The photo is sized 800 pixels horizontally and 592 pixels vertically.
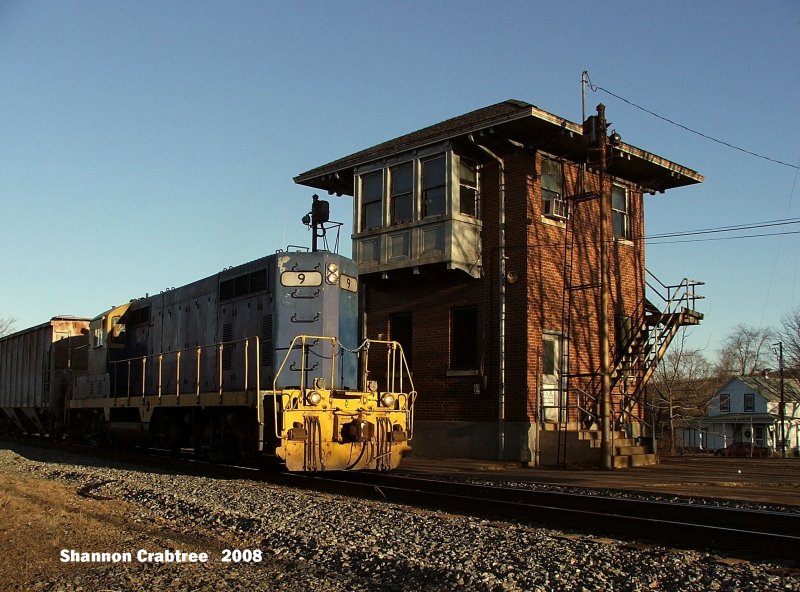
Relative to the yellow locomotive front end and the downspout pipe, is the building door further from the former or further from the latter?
the yellow locomotive front end

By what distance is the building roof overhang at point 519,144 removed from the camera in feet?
60.1

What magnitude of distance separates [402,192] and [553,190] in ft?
13.1

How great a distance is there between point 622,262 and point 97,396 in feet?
47.7

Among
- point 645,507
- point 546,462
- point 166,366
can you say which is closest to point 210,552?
point 645,507

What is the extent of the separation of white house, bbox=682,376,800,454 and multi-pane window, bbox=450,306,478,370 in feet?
140

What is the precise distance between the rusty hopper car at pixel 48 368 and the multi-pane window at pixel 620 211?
1614cm

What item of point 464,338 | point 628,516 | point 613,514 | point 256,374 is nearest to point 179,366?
point 256,374

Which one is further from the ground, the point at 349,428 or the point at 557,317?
the point at 557,317

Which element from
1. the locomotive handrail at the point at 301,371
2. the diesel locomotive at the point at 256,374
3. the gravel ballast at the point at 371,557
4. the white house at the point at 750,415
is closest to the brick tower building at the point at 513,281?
the diesel locomotive at the point at 256,374

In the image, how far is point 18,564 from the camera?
6.80 meters

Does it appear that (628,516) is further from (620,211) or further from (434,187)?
(620,211)

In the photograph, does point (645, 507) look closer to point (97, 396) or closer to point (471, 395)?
point (471, 395)

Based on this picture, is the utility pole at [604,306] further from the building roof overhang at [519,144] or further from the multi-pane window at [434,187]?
the multi-pane window at [434,187]

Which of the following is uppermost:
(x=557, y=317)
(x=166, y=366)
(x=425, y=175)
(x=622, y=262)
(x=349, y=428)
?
(x=425, y=175)
